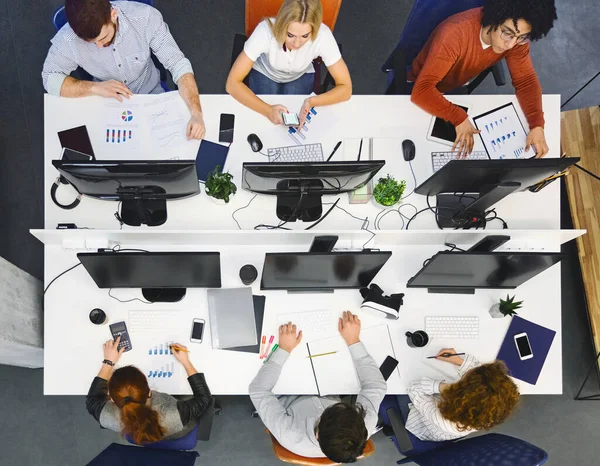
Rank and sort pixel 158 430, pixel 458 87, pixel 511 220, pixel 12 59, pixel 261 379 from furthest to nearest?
pixel 12 59
pixel 458 87
pixel 511 220
pixel 261 379
pixel 158 430

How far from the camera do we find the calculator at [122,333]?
2150 millimetres

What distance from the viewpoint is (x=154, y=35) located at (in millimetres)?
2322

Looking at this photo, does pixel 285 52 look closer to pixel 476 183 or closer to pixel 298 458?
pixel 476 183

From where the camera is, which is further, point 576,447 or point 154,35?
point 576,447

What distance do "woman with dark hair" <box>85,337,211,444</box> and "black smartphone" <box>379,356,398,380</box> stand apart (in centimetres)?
86

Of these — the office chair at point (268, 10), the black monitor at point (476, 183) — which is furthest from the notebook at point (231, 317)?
the office chair at point (268, 10)

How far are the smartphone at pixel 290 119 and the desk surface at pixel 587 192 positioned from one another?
1.98m

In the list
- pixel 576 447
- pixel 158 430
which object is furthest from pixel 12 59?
pixel 576 447

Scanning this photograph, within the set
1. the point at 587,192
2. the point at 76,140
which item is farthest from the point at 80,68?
the point at 587,192

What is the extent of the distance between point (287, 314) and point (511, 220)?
4.13ft

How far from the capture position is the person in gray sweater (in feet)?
5.93

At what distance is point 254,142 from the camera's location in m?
2.29

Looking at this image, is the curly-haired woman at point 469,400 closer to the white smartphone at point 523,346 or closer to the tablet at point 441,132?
the white smartphone at point 523,346

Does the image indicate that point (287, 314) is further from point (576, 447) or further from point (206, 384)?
point (576, 447)
